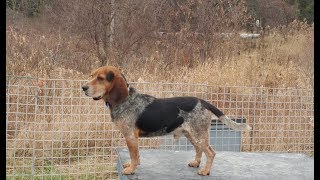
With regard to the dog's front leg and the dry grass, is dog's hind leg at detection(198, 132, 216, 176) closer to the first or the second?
the dog's front leg

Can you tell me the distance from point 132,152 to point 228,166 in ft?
2.61

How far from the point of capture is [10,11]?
9.33 metres

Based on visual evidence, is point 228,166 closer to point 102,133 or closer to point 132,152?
point 132,152

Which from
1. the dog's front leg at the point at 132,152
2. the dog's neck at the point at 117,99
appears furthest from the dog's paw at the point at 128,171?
the dog's neck at the point at 117,99

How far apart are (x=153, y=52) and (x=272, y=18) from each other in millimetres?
5736

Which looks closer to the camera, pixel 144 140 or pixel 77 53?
pixel 144 140

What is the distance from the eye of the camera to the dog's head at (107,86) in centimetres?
255

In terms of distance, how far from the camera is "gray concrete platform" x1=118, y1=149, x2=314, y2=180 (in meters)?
2.85

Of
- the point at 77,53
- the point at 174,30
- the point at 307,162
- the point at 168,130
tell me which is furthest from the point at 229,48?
the point at 168,130

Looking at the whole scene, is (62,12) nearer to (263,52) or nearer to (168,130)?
(263,52)

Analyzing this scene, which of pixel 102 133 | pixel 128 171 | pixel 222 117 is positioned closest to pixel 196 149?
pixel 222 117

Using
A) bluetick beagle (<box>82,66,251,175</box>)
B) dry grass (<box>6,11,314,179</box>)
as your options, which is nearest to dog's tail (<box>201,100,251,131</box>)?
bluetick beagle (<box>82,66,251,175</box>)

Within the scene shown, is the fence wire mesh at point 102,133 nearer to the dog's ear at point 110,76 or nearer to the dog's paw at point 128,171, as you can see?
the dog's paw at point 128,171

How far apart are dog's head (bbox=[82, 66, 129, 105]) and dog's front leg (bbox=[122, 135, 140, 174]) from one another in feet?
0.74
